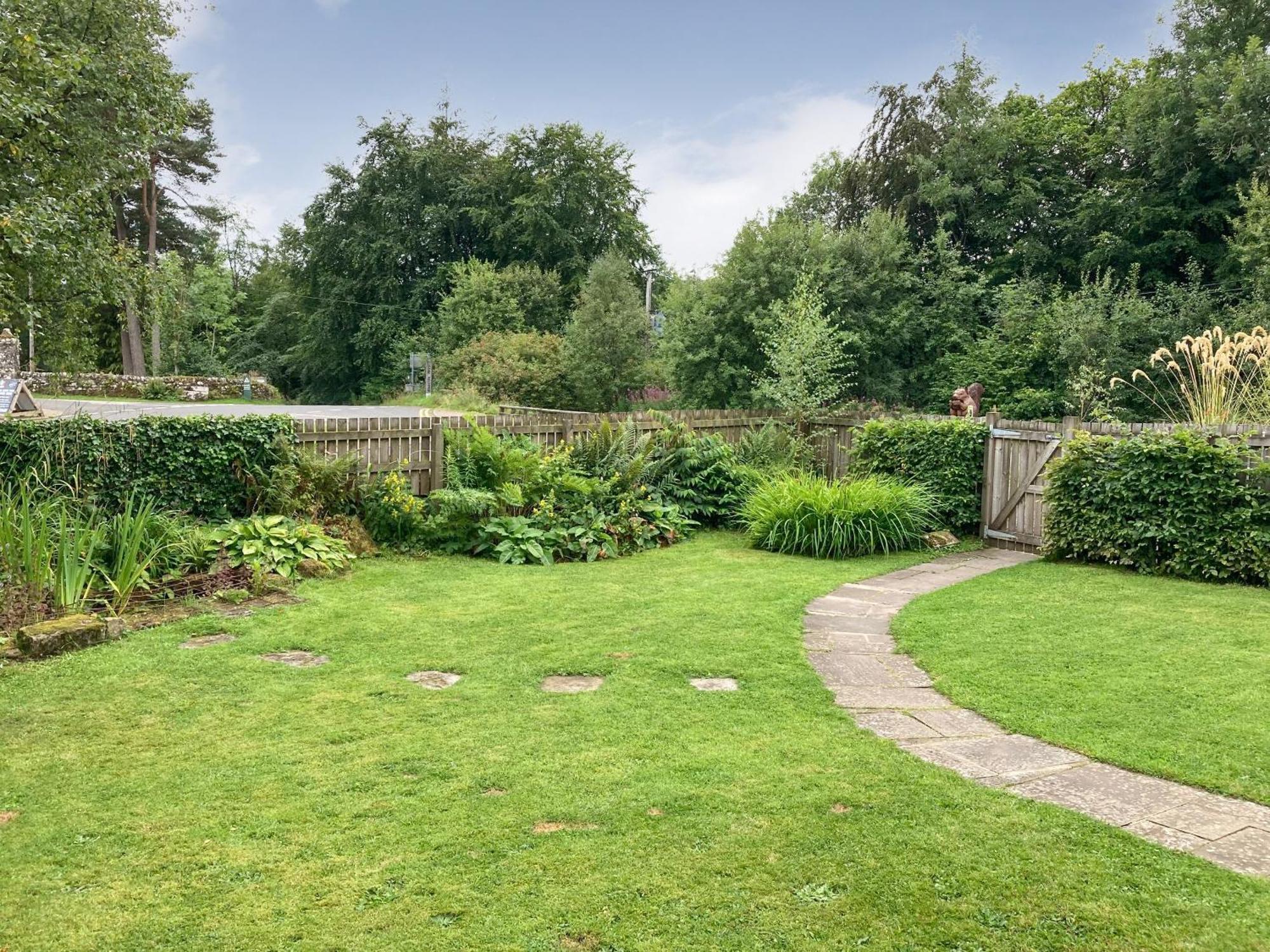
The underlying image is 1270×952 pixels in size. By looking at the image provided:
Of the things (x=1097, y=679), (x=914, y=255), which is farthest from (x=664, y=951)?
(x=914, y=255)

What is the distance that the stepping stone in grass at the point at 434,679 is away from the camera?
14.0 feet

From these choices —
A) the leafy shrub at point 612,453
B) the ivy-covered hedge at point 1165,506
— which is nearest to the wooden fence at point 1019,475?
the ivy-covered hedge at point 1165,506

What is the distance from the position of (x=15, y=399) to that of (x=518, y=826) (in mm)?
12946

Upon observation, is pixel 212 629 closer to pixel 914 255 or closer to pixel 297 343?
pixel 914 255

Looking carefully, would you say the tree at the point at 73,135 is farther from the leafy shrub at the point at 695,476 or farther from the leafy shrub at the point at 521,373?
the leafy shrub at the point at 521,373

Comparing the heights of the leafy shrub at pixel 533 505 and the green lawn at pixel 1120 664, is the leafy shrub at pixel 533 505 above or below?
above

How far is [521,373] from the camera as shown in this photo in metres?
21.8

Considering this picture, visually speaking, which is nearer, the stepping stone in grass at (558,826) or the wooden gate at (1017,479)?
the stepping stone in grass at (558,826)

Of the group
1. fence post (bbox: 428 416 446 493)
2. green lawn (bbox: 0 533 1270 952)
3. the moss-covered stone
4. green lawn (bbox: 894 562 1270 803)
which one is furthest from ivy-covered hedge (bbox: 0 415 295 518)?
green lawn (bbox: 894 562 1270 803)

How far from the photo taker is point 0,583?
5.12 meters

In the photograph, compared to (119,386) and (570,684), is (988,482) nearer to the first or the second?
(570,684)

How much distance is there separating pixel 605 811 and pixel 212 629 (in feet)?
11.4

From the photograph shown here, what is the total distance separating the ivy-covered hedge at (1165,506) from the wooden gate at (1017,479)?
68 centimetres

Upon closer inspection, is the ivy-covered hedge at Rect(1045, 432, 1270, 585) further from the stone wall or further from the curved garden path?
the stone wall
